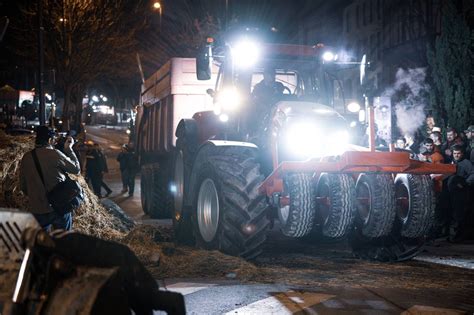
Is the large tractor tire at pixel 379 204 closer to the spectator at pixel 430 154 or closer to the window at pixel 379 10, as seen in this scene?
the spectator at pixel 430 154

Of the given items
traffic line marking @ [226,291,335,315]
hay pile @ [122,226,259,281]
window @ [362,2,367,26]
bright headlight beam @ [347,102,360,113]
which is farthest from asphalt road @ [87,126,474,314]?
window @ [362,2,367,26]

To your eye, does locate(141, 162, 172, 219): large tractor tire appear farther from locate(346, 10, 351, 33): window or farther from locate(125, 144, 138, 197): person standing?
locate(346, 10, 351, 33): window

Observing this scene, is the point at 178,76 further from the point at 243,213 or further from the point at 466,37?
the point at 466,37

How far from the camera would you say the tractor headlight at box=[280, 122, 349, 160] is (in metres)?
8.52

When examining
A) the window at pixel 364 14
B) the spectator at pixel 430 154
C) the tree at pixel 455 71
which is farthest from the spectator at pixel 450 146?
the window at pixel 364 14

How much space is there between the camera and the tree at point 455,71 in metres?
21.2

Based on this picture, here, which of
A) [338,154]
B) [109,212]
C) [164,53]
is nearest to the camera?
[338,154]

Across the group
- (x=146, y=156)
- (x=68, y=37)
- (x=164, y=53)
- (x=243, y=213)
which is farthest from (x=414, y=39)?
(x=243, y=213)

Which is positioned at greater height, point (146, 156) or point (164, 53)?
point (164, 53)

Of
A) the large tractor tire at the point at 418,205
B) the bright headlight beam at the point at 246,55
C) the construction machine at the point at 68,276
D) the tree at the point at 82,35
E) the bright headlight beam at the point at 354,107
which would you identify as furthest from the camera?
the tree at the point at 82,35

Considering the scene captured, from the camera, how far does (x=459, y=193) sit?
37.3 ft

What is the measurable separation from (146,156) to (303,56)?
767 cm

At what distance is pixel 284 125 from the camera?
27.8 feet

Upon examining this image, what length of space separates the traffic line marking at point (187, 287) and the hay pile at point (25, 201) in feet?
9.13
